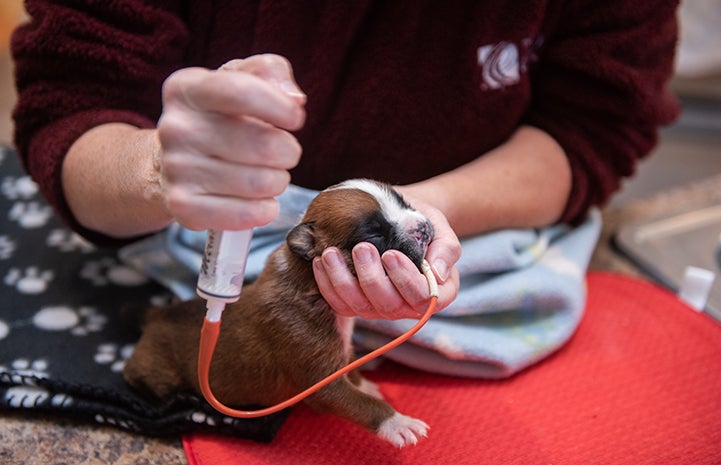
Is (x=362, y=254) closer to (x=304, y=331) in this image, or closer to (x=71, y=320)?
(x=304, y=331)

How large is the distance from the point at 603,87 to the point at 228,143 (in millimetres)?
827

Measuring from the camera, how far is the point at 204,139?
2.02ft

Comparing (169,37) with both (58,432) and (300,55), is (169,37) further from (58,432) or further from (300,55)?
(58,432)

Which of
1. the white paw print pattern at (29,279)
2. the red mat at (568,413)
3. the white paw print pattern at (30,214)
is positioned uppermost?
the red mat at (568,413)

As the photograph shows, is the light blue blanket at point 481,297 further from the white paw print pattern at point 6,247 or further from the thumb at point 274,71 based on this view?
the thumb at point 274,71

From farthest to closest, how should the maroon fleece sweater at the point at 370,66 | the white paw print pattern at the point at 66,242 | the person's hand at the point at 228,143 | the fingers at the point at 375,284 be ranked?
the white paw print pattern at the point at 66,242, the maroon fleece sweater at the point at 370,66, the fingers at the point at 375,284, the person's hand at the point at 228,143

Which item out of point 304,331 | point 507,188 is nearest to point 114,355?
point 304,331

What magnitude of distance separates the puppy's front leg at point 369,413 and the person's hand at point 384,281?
103mm

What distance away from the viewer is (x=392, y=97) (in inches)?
42.6

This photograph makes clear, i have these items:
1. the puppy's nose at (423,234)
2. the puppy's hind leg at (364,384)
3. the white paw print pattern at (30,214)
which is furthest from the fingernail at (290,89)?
the white paw print pattern at (30,214)

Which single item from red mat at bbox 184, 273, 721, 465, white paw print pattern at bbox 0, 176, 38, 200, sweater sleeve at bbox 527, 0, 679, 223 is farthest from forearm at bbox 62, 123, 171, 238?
sweater sleeve at bbox 527, 0, 679, 223

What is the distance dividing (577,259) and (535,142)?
0.22 metres

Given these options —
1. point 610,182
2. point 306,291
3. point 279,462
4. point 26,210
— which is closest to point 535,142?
point 610,182

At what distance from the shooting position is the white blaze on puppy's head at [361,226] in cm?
82
